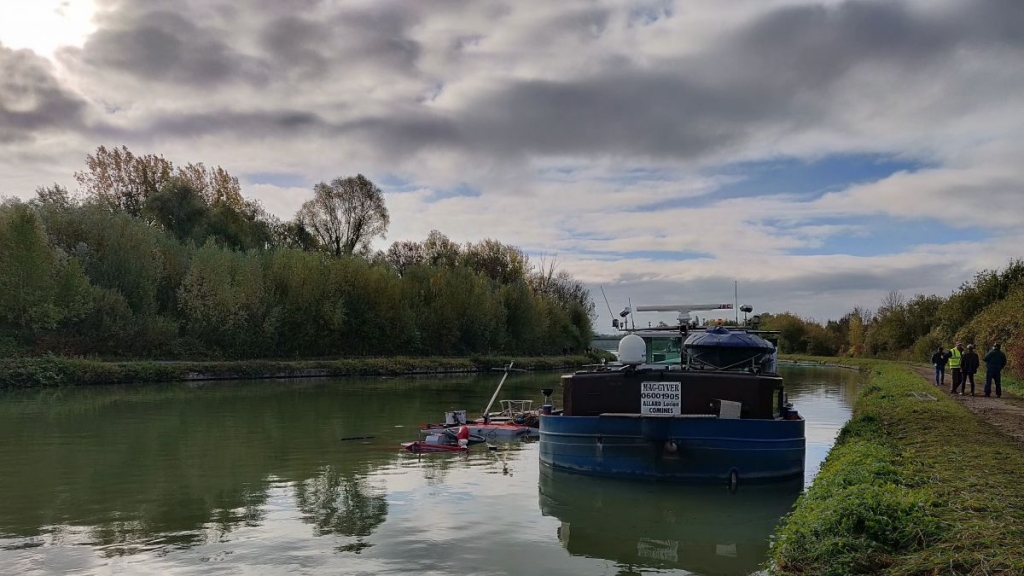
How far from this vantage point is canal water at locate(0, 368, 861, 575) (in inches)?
430

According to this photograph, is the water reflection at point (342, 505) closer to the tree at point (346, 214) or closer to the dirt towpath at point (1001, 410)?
the dirt towpath at point (1001, 410)

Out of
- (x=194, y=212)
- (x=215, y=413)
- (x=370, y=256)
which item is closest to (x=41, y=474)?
(x=215, y=413)

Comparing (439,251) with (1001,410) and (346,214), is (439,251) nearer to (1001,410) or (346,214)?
(346,214)

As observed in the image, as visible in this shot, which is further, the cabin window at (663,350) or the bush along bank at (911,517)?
the cabin window at (663,350)

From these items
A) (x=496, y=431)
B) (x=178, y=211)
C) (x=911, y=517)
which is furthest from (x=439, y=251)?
(x=911, y=517)

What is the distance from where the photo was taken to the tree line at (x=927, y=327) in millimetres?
41438

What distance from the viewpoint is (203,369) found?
169 ft

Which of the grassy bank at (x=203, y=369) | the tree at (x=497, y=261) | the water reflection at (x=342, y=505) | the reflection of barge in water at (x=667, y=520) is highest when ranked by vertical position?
the tree at (x=497, y=261)

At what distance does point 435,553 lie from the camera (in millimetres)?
11234

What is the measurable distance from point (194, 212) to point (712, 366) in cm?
6373

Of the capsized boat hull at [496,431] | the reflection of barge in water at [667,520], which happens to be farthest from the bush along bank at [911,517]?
the capsized boat hull at [496,431]

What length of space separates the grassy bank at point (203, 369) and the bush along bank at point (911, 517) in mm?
41893

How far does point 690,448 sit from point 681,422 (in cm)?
54

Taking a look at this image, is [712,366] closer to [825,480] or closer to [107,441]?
[825,480]
